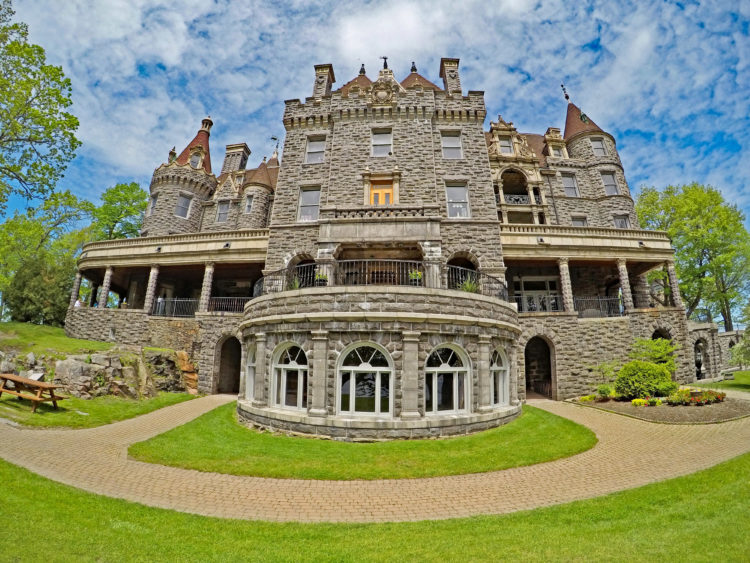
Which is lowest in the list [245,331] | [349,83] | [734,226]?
[245,331]

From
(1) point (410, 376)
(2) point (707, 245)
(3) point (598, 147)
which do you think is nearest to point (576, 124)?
(3) point (598, 147)

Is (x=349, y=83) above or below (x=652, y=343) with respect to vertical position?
above

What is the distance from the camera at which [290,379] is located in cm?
1164

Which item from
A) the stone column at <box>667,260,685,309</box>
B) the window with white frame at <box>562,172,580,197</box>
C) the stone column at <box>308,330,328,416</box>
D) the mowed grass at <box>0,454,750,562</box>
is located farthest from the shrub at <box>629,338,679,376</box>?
the stone column at <box>308,330,328,416</box>

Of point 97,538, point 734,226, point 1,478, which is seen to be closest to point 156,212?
point 1,478

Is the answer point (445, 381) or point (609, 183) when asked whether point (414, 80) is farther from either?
point (445, 381)

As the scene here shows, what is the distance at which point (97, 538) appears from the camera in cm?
460

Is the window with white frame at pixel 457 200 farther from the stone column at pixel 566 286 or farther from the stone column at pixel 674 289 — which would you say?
the stone column at pixel 674 289

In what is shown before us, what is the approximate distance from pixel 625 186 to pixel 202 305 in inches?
1236

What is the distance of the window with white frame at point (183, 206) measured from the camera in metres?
28.5

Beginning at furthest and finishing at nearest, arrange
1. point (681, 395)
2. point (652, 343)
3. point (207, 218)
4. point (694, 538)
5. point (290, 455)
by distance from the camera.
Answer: point (207, 218) < point (652, 343) < point (681, 395) < point (290, 455) < point (694, 538)

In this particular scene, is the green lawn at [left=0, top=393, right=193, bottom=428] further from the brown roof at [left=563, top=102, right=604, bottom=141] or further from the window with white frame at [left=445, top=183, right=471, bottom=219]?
the brown roof at [left=563, top=102, right=604, bottom=141]

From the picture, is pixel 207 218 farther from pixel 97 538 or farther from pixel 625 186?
pixel 625 186

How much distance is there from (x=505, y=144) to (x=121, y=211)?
Result: 3501 centimetres
